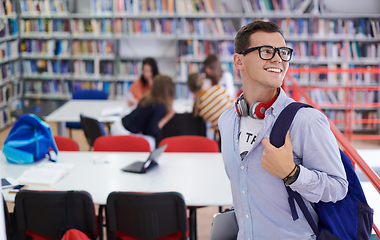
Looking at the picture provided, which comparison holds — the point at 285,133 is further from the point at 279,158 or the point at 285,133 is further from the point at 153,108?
the point at 153,108

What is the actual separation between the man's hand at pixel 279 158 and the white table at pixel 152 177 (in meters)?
0.90

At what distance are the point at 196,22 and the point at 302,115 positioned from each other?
4662 millimetres

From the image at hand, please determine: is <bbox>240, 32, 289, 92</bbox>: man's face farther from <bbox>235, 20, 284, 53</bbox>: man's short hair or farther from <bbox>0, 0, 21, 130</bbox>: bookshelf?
<bbox>0, 0, 21, 130</bbox>: bookshelf

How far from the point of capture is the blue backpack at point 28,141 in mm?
2441

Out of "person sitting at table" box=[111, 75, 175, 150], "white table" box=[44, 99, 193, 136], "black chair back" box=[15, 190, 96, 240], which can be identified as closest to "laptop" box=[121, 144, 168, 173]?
"black chair back" box=[15, 190, 96, 240]

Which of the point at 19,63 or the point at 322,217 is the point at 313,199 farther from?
the point at 19,63

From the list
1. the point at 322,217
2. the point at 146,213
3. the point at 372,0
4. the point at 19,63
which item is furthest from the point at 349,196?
the point at 19,63

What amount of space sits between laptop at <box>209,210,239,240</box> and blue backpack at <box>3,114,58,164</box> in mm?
1544

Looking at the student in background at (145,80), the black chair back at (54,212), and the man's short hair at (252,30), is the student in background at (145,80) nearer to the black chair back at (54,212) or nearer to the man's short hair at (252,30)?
the black chair back at (54,212)

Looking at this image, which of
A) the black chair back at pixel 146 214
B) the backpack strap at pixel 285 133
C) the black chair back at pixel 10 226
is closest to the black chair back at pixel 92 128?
the black chair back at pixel 10 226

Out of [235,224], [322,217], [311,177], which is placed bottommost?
[235,224]

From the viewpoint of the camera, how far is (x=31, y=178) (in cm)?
217

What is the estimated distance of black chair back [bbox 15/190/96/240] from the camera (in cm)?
183

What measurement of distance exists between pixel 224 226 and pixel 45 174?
4.31 ft
